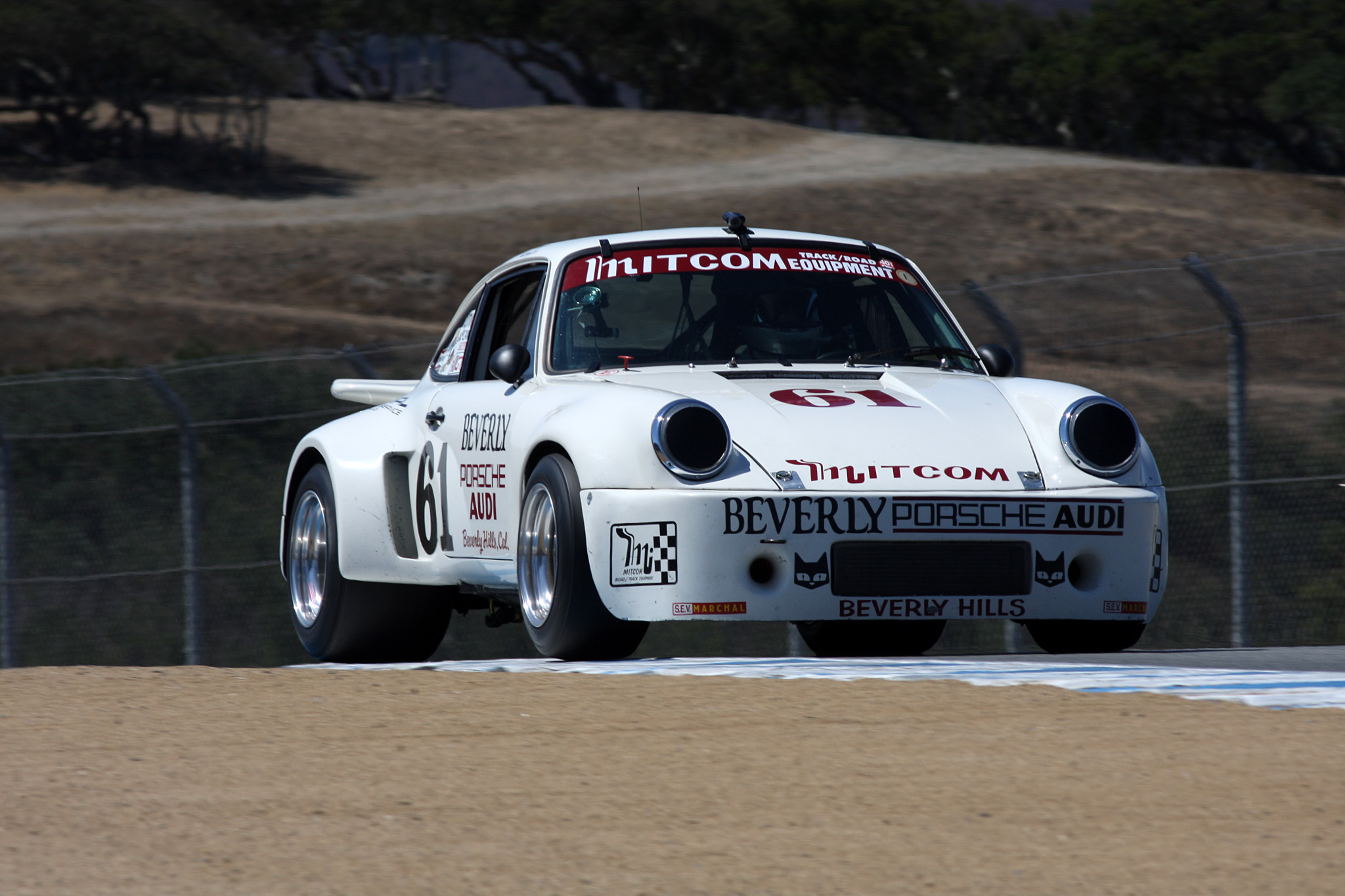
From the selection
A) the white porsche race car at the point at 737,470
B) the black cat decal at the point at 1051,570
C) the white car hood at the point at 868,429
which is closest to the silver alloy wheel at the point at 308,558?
the white porsche race car at the point at 737,470

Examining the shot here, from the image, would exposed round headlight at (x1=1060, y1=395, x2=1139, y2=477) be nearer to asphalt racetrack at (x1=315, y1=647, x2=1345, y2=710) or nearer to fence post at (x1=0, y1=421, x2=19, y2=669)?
asphalt racetrack at (x1=315, y1=647, x2=1345, y2=710)

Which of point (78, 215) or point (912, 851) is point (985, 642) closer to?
point (912, 851)

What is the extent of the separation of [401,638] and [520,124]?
146 ft

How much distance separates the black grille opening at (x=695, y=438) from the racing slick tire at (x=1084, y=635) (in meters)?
1.36

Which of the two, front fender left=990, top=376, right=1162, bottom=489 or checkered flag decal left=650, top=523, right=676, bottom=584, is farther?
front fender left=990, top=376, right=1162, bottom=489

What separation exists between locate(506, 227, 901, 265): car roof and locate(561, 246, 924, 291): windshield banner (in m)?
0.07

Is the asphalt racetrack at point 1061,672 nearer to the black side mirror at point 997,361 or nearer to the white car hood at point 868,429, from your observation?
the white car hood at point 868,429

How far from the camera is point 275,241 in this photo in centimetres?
3612

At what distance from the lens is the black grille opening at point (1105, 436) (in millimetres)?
6469

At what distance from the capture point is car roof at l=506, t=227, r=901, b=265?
24.2ft

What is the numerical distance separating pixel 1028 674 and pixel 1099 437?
105 cm

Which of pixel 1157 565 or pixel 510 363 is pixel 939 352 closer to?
pixel 1157 565

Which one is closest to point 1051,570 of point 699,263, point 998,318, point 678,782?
point 699,263

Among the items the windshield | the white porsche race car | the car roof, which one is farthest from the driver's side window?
the windshield
